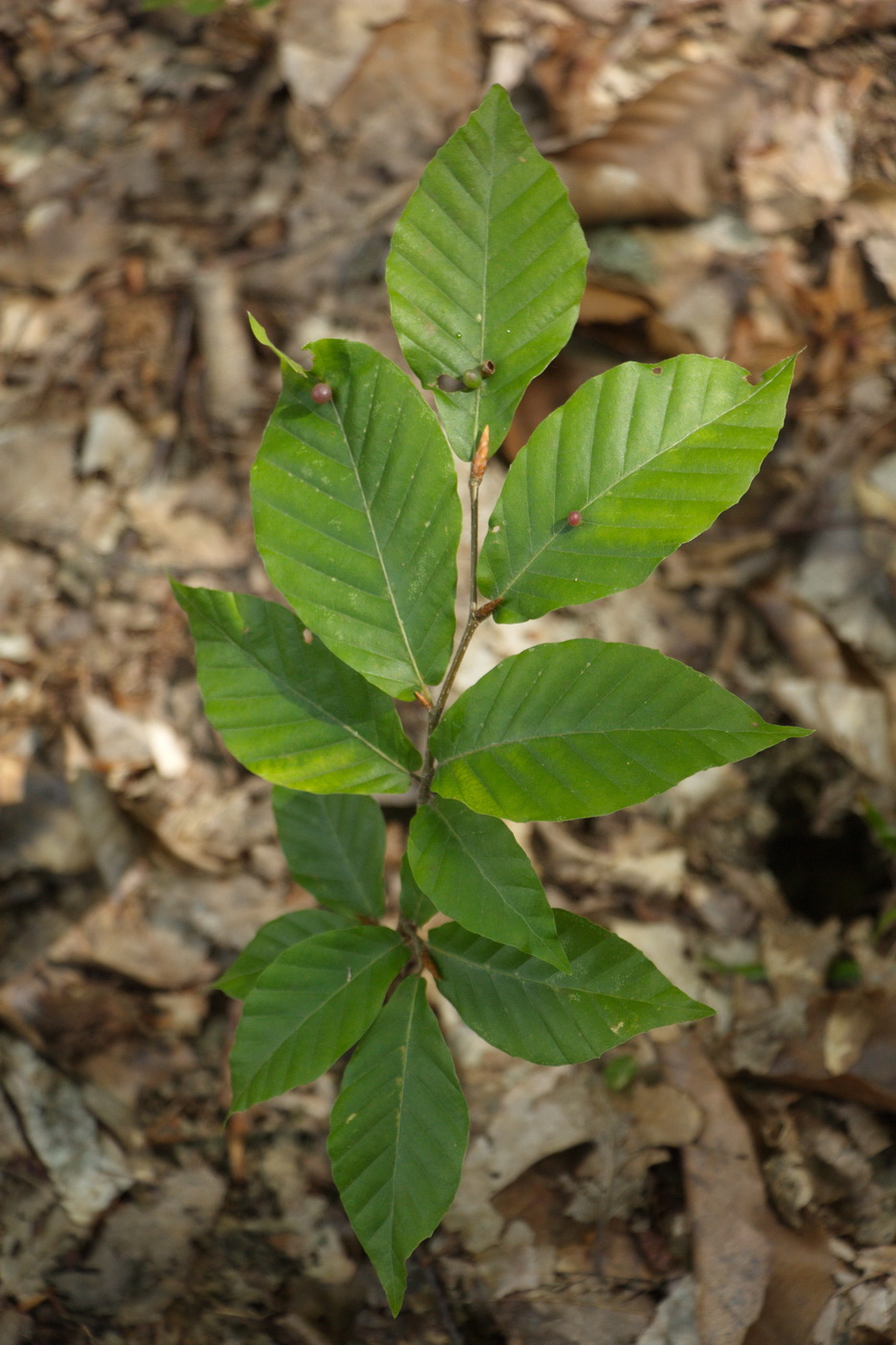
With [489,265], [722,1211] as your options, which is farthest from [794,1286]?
[489,265]

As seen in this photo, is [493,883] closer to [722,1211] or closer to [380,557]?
[380,557]

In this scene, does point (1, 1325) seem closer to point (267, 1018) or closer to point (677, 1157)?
point (267, 1018)

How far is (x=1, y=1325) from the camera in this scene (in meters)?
1.76

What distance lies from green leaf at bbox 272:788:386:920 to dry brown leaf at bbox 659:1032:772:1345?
0.84 metres

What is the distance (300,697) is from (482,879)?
36 cm

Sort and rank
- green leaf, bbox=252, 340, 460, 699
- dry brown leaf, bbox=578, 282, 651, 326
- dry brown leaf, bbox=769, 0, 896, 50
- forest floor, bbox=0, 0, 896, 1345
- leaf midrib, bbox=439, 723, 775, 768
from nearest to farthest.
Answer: leaf midrib, bbox=439, 723, 775, 768 < green leaf, bbox=252, 340, 460, 699 < forest floor, bbox=0, 0, 896, 1345 < dry brown leaf, bbox=578, 282, 651, 326 < dry brown leaf, bbox=769, 0, 896, 50

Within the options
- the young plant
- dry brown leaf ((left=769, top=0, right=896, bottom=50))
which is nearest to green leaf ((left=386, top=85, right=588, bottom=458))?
the young plant

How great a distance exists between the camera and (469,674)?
2264 mm

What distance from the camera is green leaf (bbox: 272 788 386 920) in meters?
1.49

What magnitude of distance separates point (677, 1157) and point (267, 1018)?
1003 millimetres

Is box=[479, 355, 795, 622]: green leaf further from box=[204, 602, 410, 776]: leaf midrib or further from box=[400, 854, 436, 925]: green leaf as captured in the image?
box=[400, 854, 436, 925]: green leaf

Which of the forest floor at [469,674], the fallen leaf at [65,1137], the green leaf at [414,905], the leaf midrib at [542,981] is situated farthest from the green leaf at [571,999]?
the fallen leaf at [65,1137]

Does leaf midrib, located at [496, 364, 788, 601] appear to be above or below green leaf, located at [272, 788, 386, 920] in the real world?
above

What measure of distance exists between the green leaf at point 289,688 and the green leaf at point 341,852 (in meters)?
0.32
